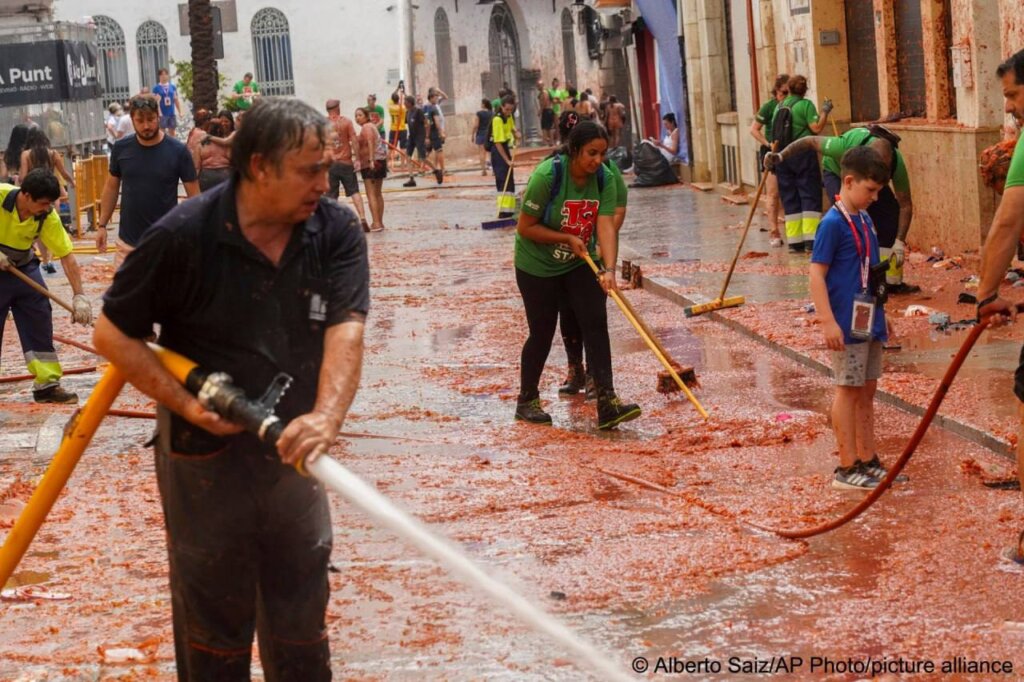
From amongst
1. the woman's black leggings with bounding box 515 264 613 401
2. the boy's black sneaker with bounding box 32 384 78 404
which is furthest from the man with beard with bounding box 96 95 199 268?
the woman's black leggings with bounding box 515 264 613 401

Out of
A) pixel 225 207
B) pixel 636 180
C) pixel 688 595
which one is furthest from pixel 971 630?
pixel 636 180

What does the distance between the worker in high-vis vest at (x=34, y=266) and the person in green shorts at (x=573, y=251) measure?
3.18m

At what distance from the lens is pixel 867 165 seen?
7266mm

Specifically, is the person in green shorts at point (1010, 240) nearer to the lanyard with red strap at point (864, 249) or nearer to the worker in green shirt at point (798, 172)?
the lanyard with red strap at point (864, 249)

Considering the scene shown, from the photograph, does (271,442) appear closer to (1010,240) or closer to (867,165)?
(1010,240)

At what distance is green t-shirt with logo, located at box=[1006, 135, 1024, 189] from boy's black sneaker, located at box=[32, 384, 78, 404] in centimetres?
733

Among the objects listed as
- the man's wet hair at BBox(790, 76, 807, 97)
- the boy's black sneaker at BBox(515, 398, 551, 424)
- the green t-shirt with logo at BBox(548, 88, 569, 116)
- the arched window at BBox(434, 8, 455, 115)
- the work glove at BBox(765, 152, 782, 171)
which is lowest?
the boy's black sneaker at BBox(515, 398, 551, 424)

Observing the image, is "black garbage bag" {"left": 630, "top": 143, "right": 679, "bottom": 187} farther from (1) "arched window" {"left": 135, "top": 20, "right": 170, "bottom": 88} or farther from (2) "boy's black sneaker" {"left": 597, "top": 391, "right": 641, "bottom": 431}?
(1) "arched window" {"left": 135, "top": 20, "right": 170, "bottom": 88}

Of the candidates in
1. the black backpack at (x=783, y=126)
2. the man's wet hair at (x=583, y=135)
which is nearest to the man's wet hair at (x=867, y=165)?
the man's wet hair at (x=583, y=135)

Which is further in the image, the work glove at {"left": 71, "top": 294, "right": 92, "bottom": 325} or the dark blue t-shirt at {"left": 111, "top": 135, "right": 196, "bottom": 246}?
the dark blue t-shirt at {"left": 111, "top": 135, "right": 196, "bottom": 246}

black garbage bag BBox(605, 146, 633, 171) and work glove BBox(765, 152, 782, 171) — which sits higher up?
black garbage bag BBox(605, 146, 633, 171)

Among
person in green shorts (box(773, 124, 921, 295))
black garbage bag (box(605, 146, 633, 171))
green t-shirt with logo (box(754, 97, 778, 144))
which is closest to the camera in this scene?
person in green shorts (box(773, 124, 921, 295))

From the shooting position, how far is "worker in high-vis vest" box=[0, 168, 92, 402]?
10.7 meters

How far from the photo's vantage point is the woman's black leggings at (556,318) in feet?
31.2
